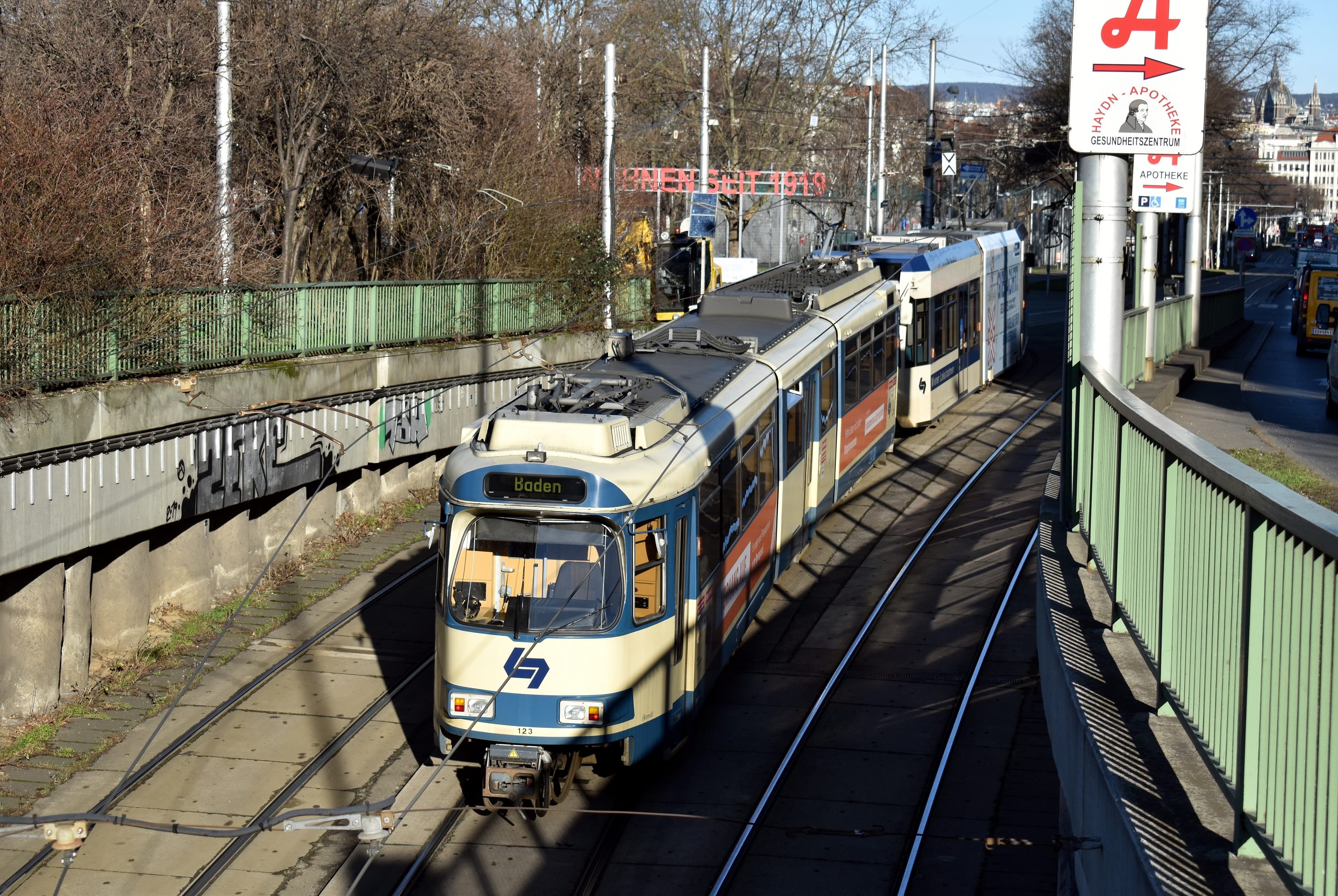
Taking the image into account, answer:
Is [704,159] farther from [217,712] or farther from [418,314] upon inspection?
[217,712]

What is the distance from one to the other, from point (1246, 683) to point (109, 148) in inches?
623

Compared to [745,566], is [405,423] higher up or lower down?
higher up

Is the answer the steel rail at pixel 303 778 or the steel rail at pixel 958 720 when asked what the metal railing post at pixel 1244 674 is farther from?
the steel rail at pixel 303 778

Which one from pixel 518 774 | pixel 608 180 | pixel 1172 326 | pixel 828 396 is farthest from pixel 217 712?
pixel 1172 326

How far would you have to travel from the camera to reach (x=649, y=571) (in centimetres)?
988

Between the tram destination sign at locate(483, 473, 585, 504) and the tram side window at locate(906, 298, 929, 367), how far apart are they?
12889mm

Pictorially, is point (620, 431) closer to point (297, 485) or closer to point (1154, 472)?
point (1154, 472)

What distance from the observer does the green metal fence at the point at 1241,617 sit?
3.51 metres

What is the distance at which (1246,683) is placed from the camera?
4129mm

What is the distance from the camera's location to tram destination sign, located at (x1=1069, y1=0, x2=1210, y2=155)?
842 cm

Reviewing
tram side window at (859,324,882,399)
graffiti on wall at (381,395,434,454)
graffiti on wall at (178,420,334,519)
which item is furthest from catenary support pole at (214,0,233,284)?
tram side window at (859,324,882,399)

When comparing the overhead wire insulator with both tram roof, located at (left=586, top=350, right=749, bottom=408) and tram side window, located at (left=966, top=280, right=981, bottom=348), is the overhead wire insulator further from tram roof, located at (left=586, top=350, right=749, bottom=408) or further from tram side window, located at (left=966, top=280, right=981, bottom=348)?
tram side window, located at (left=966, top=280, right=981, bottom=348)

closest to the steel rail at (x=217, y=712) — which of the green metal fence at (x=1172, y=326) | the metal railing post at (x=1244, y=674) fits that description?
the metal railing post at (x=1244, y=674)

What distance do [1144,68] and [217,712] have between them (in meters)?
9.36
